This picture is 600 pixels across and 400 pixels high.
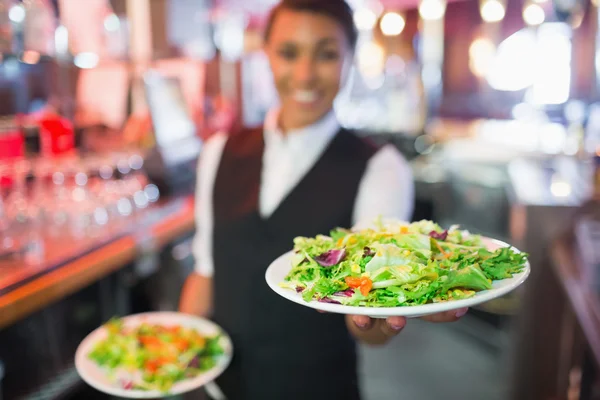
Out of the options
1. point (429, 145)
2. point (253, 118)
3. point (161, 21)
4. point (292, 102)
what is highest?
point (161, 21)

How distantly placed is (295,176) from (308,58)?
0.26 meters

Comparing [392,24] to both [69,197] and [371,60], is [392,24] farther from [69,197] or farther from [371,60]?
[69,197]

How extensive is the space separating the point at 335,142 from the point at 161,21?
1.74 meters

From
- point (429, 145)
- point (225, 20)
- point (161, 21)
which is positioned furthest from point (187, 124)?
point (429, 145)

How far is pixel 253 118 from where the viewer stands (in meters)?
3.74

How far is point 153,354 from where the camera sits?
1.30 meters

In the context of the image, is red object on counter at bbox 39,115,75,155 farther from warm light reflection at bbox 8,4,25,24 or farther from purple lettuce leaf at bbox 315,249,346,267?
purple lettuce leaf at bbox 315,249,346,267

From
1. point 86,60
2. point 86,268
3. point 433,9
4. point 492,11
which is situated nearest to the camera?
point 86,268

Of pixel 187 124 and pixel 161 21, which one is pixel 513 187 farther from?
pixel 161 21

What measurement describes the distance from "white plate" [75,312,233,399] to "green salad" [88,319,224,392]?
0.01 metres

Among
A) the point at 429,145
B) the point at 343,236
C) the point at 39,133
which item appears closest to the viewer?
the point at 343,236

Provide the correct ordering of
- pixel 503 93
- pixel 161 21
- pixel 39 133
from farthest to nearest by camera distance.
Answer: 1. pixel 503 93
2. pixel 161 21
3. pixel 39 133

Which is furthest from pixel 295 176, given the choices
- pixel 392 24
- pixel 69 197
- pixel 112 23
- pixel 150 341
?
pixel 392 24

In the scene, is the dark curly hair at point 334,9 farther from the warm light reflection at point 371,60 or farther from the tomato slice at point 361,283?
the warm light reflection at point 371,60
